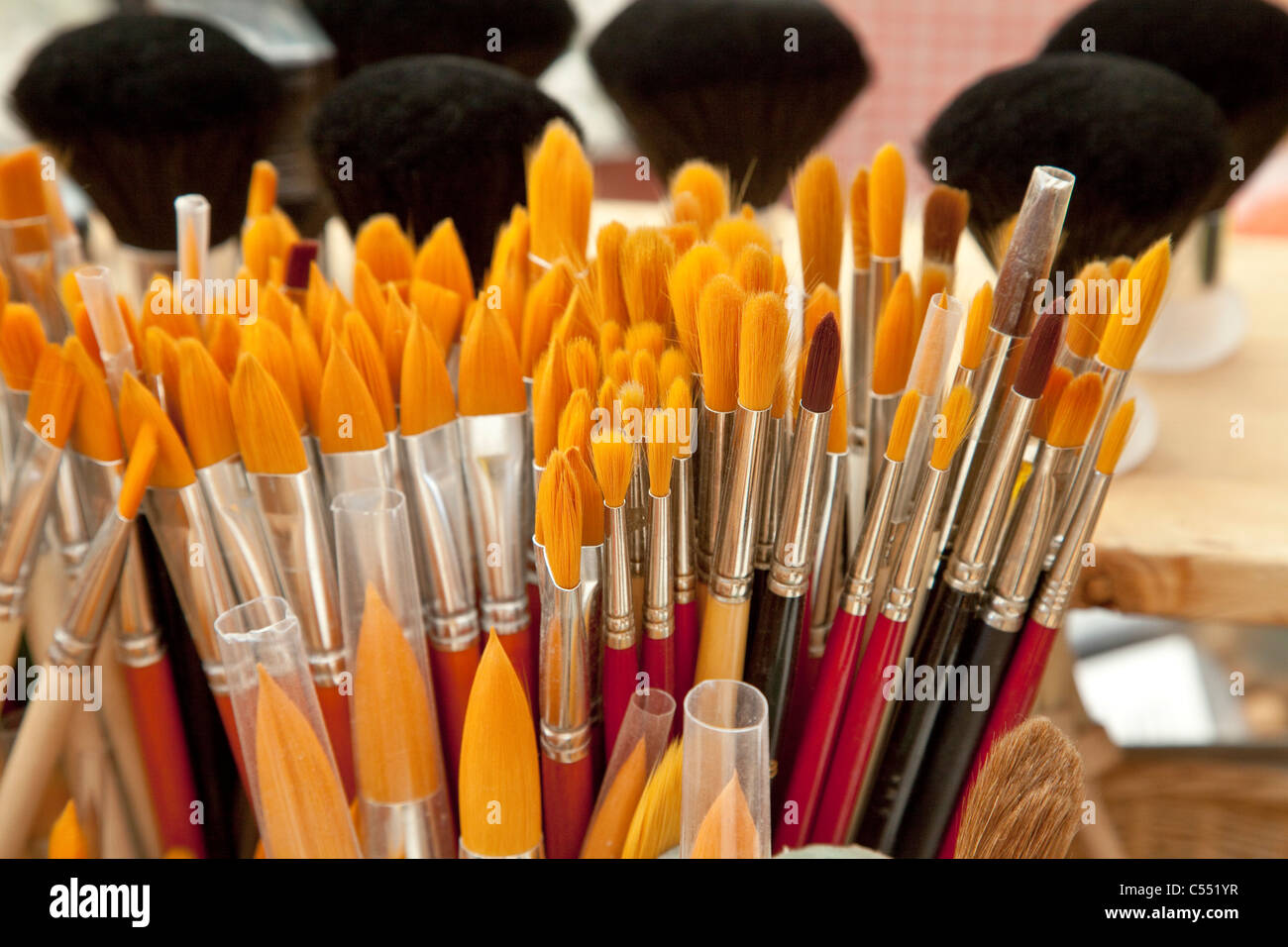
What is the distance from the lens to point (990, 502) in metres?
0.36

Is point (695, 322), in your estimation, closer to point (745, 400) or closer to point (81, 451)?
point (745, 400)

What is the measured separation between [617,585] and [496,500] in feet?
0.19

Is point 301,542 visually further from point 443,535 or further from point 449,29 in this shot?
point 449,29

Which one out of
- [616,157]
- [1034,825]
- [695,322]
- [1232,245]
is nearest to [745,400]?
[695,322]

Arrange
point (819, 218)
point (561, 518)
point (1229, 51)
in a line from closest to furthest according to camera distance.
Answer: point (561, 518)
point (819, 218)
point (1229, 51)

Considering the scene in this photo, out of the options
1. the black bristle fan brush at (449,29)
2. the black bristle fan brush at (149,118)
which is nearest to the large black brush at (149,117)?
the black bristle fan brush at (149,118)

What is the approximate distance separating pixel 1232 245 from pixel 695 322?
1.99 ft

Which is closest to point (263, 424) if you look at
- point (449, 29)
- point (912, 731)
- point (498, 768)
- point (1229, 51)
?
point (498, 768)

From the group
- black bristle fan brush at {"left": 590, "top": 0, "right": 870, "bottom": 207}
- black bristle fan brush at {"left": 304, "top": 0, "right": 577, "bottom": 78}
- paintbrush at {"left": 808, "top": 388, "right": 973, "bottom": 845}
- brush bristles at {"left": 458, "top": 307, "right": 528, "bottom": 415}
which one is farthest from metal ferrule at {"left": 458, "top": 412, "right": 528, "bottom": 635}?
black bristle fan brush at {"left": 304, "top": 0, "right": 577, "bottom": 78}

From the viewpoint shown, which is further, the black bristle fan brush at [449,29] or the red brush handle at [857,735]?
the black bristle fan brush at [449,29]

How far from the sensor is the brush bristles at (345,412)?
350mm

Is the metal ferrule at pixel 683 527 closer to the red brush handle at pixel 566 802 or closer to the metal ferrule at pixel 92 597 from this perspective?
the red brush handle at pixel 566 802

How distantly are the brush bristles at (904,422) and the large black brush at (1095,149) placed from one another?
0.12 metres

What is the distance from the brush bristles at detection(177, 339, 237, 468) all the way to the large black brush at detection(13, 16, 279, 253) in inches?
8.0
